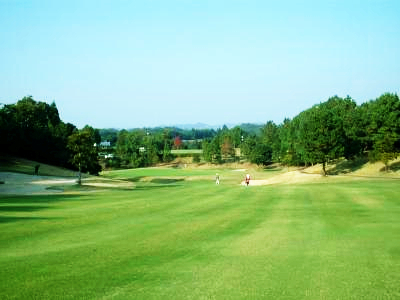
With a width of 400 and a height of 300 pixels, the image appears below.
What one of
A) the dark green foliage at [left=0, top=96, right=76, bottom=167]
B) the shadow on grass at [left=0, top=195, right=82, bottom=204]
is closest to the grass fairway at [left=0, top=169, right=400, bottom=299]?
the shadow on grass at [left=0, top=195, right=82, bottom=204]

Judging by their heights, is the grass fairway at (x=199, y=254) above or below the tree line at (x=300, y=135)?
below

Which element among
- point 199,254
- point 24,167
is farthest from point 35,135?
point 199,254

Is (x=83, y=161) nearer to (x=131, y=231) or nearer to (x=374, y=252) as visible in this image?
(x=131, y=231)

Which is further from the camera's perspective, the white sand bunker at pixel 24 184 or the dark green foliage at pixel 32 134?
the dark green foliage at pixel 32 134

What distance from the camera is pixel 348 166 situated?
84438 millimetres

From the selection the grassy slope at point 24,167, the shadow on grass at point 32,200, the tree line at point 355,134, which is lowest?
the shadow on grass at point 32,200

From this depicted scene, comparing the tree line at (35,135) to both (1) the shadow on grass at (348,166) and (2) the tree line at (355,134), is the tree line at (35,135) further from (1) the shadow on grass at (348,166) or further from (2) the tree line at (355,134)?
(1) the shadow on grass at (348,166)

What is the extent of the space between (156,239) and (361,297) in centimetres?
778

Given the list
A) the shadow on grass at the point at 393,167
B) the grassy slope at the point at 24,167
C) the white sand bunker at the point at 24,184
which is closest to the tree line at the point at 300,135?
the shadow on grass at the point at 393,167

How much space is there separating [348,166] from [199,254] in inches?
2973

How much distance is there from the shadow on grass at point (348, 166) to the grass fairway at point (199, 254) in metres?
58.6

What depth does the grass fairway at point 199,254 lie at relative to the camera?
31.2 feet

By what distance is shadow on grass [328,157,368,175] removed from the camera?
81438mm

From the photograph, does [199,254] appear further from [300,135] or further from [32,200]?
[300,135]
